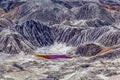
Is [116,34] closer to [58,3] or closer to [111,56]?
[111,56]

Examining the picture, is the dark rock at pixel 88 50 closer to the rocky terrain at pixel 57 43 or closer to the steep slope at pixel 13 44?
the rocky terrain at pixel 57 43

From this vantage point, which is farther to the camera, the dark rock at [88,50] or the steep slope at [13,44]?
the steep slope at [13,44]

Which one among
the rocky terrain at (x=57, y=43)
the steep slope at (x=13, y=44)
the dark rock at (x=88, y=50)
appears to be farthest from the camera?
the steep slope at (x=13, y=44)

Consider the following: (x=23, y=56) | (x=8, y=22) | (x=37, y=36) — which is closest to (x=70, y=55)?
(x=23, y=56)

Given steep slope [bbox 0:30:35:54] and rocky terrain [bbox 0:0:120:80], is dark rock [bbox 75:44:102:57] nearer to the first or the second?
rocky terrain [bbox 0:0:120:80]

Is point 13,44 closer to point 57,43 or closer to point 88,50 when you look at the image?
point 57,43

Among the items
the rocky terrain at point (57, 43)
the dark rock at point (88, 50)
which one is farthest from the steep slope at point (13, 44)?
the dark rock at point (88, 50)

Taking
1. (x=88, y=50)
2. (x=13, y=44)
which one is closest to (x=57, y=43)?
(x=13, y=44)

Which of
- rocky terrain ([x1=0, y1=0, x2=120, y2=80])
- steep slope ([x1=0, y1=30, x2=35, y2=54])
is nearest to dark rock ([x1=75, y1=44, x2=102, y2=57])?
rocky terrain ([x1=0, y1=0, x2=120, y2=80])
